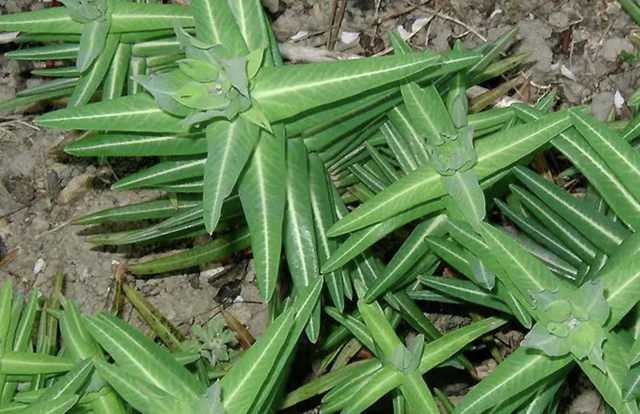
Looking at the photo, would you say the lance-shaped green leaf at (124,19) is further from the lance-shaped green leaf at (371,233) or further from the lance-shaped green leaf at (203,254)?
the lance-shaped green leaf at (203,254)

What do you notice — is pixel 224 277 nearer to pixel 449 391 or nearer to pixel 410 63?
pixel 449 391

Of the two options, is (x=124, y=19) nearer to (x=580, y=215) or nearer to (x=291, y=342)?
(x=291, y=342)

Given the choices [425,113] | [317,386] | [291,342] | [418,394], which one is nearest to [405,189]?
[425,113]

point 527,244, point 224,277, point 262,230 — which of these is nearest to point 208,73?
point 262,230

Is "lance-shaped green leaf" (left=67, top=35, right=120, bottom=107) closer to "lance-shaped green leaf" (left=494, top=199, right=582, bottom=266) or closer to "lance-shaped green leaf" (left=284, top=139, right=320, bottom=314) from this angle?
"lance-shaped green leaf" (left=284, top=139, right=320, bottom=314)

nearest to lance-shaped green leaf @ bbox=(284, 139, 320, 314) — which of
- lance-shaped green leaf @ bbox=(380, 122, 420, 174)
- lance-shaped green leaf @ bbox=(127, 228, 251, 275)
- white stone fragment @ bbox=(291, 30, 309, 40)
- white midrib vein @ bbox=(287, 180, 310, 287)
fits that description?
white midrib vein @ bbox=(287, 180, 310, 287)

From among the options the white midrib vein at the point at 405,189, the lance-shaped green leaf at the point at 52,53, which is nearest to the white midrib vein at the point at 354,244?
the white midrib vein at the point at 405,189
